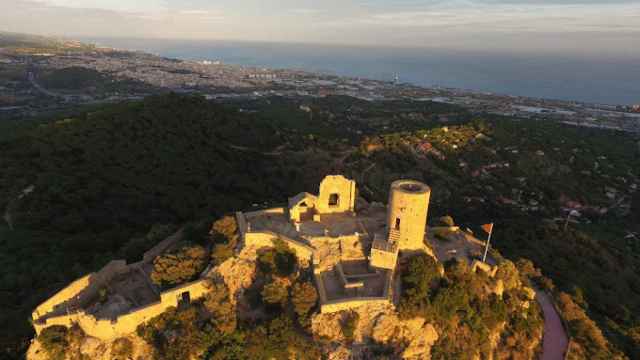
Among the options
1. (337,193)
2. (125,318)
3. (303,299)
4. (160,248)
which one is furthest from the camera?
(160,248)

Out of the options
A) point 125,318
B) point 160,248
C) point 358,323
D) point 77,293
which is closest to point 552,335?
point 358,323

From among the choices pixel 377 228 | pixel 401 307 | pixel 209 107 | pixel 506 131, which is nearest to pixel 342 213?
pixel 377 228

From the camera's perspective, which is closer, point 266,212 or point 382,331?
point 382,331

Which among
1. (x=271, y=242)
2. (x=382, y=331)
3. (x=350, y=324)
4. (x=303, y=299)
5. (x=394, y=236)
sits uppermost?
(x=394, y=236)

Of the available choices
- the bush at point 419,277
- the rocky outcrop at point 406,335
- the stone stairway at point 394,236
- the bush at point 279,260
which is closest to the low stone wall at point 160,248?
the bush at point 279,260

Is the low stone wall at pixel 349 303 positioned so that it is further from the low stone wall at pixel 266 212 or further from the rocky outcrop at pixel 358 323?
the low stone wall at pixel 266 212

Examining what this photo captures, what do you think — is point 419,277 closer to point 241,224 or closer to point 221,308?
point 221,308
